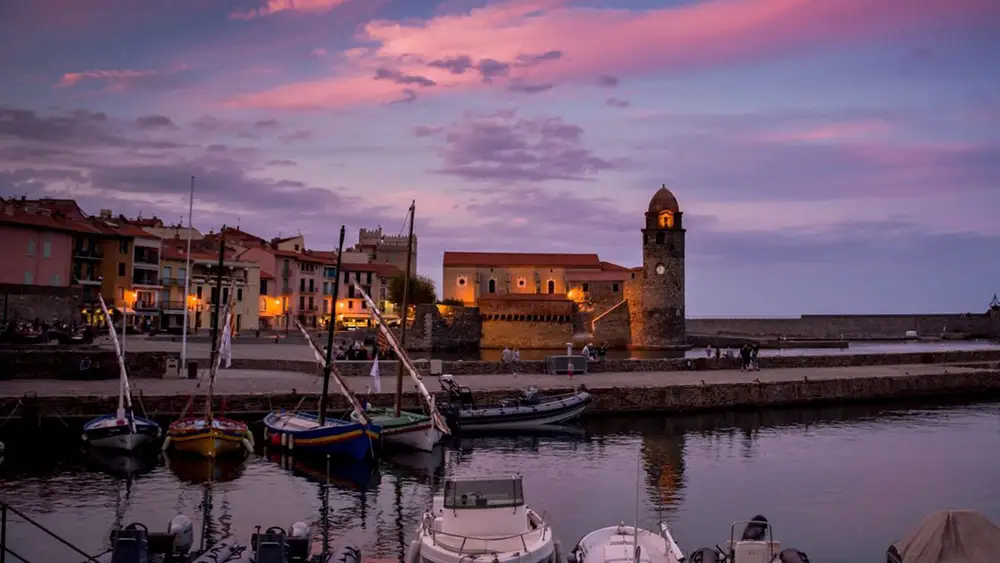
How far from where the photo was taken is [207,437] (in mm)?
31719

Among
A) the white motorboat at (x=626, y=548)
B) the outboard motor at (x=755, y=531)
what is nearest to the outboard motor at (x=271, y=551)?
the white motorboat at (x=626, y=548)

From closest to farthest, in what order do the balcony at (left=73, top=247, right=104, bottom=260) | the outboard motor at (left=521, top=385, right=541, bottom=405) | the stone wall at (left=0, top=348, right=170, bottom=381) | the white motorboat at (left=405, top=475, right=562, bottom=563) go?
the white motorboat at (left=405, top=475, right=562, bottom=563)
the outboard motor at (left=521, top=385, right=541, bottom=405)
the stone wall at (left=0, top=348, right=170, bottom=381)
the balcony at (left=73, top=247, right=104, bottom=260)

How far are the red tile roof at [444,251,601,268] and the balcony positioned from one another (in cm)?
6564

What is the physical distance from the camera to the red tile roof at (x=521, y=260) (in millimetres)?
141875

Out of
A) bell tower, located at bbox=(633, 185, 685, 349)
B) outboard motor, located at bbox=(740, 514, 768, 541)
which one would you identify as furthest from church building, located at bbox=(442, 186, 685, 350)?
outboard motor, located at bbox=(740, 514, 768, 541)

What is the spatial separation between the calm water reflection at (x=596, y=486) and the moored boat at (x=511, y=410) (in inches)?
36.5

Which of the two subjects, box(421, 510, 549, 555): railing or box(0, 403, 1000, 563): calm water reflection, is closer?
box(421, 510, 549, 555): railing

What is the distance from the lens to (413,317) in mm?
116375

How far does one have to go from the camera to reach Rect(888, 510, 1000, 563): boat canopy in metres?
15.2

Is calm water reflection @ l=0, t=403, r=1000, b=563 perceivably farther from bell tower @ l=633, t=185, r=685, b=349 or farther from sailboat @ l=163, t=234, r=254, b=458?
bell tower @ l=633, t=185, r=685, b=349

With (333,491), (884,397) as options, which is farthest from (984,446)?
(333,491)

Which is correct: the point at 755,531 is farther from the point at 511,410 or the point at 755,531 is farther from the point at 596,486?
A: the point at 511,410

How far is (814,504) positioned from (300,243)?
108m

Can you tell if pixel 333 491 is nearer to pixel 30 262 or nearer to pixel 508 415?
pixel 508 415
